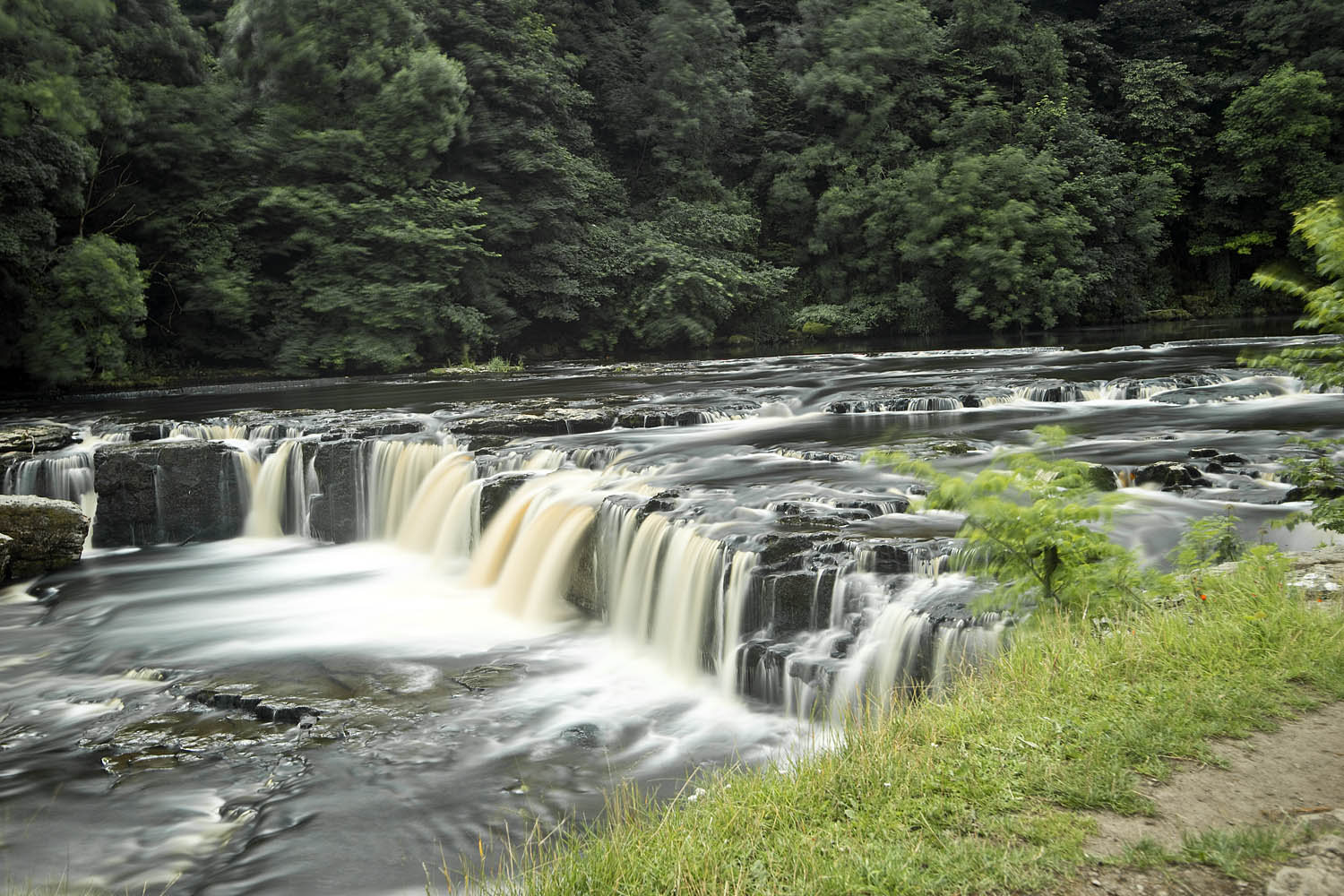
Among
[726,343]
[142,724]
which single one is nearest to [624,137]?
[726,343]

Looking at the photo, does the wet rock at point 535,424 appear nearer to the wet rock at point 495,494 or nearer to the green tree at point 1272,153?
the wet rock at point 495,494

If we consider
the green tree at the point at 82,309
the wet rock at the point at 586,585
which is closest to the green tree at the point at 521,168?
the green tree at the point at 82,309

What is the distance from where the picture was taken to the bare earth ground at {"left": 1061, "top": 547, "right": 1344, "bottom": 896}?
317 centimetres

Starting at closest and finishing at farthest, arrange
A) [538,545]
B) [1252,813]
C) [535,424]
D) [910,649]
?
[1252,813]
[910,649]
[538,545]
[535,424]

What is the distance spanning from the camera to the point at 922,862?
3.47 m

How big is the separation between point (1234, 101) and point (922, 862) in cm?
4280

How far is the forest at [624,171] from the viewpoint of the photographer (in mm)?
24172

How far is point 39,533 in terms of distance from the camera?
1243cm

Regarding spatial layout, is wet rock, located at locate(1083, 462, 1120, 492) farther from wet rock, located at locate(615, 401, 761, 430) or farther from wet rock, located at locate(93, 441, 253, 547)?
wet rock, located at locate(93, 441, 253, 547)

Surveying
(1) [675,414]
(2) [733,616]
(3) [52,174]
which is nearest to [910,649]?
(2) [733,616]

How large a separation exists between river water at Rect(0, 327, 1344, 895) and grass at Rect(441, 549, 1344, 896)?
2.96 feet

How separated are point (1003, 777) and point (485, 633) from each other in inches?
268

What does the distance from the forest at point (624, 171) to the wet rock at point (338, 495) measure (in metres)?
10.5

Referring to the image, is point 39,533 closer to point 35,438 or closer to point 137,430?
point 35,438
